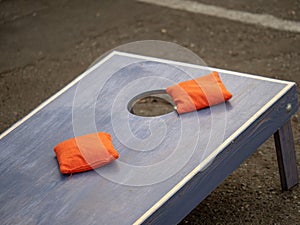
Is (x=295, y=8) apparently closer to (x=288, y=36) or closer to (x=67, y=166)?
(x=288, y=36)

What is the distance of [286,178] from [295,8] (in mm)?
1757

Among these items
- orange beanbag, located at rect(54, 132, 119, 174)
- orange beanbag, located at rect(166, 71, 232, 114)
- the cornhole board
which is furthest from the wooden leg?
orange beanbag, located at rect(54, 132, 119, 174)

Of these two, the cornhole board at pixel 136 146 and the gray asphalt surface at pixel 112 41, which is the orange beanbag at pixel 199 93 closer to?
the cornhole board at pixel 136 146

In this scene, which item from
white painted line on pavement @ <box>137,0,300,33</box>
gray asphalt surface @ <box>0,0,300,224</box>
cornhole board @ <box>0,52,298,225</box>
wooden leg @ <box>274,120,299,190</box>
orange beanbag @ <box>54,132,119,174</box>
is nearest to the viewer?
cornhole board @ <box>0,52,298,225</box>

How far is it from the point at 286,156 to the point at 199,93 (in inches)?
18.2

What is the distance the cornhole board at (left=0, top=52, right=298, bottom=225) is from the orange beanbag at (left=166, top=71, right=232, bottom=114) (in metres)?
0.03

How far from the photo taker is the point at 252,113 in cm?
223

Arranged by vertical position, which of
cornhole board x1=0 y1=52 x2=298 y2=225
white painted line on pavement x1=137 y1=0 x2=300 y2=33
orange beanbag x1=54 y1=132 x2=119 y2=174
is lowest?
white painted line on pavement x1=137 y1=0 x2=300 y2=33

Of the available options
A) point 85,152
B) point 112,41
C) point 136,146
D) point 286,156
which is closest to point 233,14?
point 112,41

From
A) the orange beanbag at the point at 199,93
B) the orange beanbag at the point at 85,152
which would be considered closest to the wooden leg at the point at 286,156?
the orange beanbag at the point at 199,93

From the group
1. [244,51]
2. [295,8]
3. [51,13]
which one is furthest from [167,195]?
[51,13]

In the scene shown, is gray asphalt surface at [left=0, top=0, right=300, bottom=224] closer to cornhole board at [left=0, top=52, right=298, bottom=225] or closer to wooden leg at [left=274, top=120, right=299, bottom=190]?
wooden leg at [left=274, top=120, right=299, bottom=190]

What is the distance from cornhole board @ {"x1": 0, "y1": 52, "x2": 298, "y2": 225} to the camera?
1.90m

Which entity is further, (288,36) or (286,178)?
(288,36)
